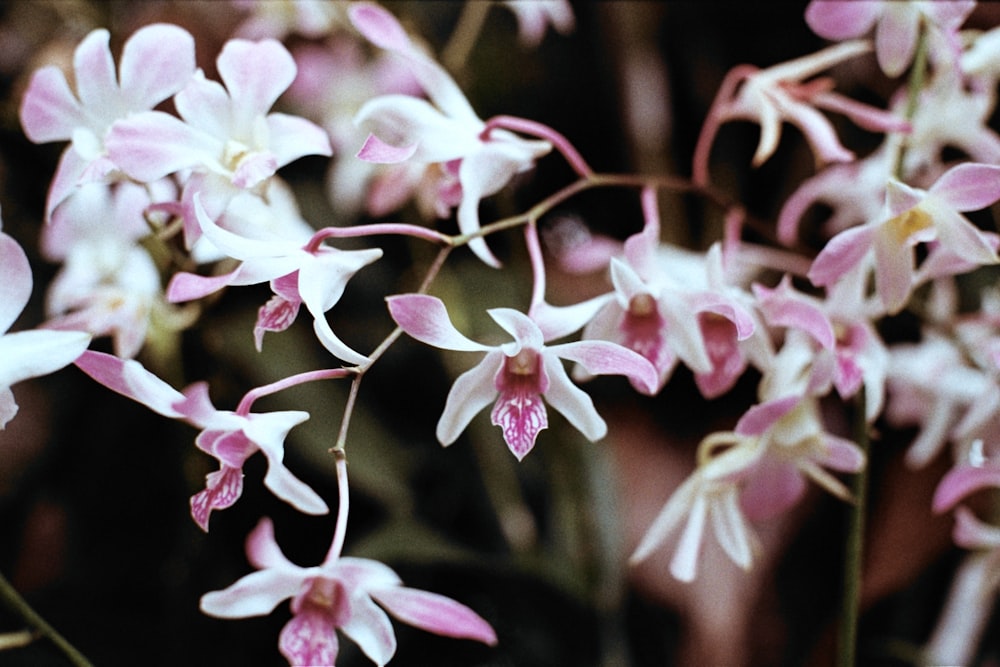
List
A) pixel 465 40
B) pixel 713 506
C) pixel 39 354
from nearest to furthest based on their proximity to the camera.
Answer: pixel 39 354 → pixel 713 506 → pixel 465 40

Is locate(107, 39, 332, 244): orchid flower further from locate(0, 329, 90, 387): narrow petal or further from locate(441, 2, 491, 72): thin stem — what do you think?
locate(441, 2, 491, 72): thin stem

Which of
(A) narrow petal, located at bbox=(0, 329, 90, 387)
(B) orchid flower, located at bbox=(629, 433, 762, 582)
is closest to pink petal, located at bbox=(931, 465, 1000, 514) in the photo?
(B) orchid flower, located at bbox=(629, 433, 762, 582)

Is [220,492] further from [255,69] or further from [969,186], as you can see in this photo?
[969,186]

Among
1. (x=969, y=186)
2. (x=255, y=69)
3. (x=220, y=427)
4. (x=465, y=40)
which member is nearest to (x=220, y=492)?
(x=220, y=427)

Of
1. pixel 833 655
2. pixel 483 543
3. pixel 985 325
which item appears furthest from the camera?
pixel 483 543

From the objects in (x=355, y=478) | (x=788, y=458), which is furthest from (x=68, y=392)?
(x=788, y=458)

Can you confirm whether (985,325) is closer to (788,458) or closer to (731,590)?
(788,458)
